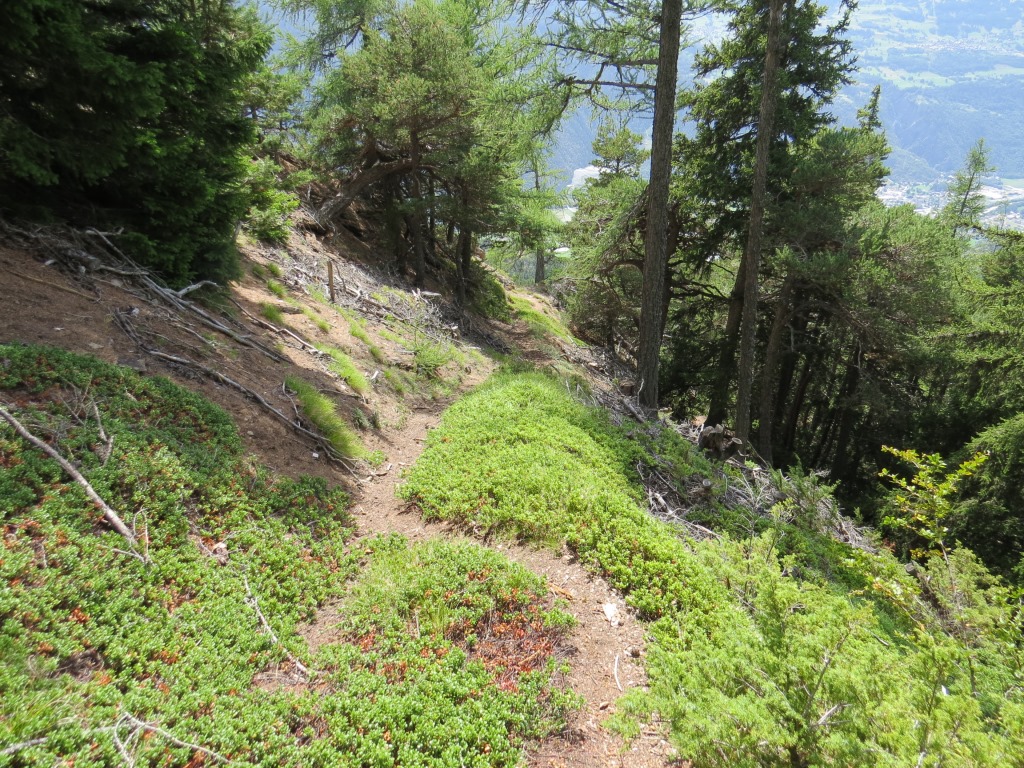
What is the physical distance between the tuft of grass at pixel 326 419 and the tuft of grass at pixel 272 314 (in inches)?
80.5

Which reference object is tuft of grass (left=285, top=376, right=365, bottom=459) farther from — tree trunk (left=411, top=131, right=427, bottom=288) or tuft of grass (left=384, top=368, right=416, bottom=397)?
tree trunk (left=411, top=131, right=427, bottom=288)

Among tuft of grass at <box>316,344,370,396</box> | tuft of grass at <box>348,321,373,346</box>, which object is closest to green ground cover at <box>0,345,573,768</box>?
tuft of grass at <box>316,344,370,396</box>

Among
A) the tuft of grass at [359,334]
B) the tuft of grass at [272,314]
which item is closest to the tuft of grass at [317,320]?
the tuft of grass at [359,334]

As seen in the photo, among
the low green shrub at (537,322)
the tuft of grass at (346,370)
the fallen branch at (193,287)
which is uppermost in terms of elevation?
the fallen branch at (193,287)

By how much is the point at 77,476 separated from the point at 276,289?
6.54 m

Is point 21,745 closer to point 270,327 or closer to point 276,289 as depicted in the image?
point 270,327

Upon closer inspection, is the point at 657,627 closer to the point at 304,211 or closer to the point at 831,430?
the point at 304,211

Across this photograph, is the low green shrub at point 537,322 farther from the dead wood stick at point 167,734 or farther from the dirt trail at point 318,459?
the dead wood stick at point 167,734

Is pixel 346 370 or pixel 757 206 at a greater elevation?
pixel 757 206

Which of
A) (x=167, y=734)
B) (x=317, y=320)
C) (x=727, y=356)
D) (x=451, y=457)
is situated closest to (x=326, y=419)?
(x=451, y=457)

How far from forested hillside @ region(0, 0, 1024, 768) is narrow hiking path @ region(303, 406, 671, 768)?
0.10 feet

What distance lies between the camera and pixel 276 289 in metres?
9.48

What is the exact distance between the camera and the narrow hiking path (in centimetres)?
307

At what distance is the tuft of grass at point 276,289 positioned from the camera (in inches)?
371
